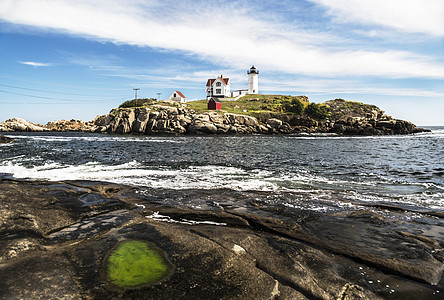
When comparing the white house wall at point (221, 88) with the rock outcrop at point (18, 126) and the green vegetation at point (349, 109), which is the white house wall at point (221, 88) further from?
the rock outcrop at point (18, 126)

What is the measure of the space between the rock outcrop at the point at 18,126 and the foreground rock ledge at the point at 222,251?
499 feet

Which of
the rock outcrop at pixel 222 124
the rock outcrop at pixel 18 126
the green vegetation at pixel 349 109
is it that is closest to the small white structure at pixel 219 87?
the rock outcrop at pixel 222 124

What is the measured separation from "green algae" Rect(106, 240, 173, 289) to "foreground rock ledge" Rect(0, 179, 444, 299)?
207 millimetres

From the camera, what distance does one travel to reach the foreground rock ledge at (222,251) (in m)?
4.70

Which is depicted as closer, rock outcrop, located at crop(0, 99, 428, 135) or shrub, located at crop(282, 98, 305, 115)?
rock outcrop, located at crop(0, 99, 428, 135)

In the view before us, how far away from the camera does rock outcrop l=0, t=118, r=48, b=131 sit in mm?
126875

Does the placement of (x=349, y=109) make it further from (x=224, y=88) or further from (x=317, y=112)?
(x=224, y=88)

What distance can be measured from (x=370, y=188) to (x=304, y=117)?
102798 mm

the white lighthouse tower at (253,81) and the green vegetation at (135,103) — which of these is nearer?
the green vegetation at (135,103)

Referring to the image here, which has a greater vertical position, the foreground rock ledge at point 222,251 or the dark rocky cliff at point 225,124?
the dark rocky cliff at point 225,124

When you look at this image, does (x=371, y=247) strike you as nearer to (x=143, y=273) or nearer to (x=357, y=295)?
(x=357, y=295)

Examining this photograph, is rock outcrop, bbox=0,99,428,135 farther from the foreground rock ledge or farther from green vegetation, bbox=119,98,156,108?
the foreground rock ledge

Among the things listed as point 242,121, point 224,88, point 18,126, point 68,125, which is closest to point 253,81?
point 224,88

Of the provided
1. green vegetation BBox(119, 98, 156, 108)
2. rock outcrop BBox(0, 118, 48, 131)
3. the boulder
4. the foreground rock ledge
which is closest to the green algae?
the foreground rock ledge
